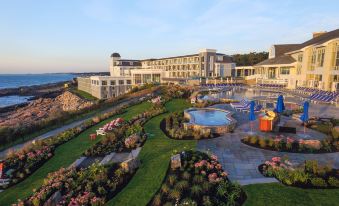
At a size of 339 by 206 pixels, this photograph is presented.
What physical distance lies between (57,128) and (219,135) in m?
14.9

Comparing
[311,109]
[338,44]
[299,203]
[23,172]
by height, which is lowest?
[23,172]

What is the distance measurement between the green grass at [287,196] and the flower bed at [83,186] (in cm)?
487

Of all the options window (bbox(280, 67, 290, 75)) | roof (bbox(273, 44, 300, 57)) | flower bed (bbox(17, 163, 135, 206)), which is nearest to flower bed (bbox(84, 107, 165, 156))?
flower bed (bbox(17, 163, 135, 206))

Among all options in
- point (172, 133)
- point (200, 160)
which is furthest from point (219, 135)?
point (200, 160)

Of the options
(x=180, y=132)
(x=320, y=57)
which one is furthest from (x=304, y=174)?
(x=320, y=57)

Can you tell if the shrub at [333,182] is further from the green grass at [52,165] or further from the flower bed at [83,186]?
the green grass at [52,165]

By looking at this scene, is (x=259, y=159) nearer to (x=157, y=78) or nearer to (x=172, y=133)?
(x=172, y=133)

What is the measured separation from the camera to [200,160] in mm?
9641

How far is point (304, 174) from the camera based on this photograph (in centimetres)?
799

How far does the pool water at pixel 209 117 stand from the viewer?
16.0 metres

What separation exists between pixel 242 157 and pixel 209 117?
799 centimetres

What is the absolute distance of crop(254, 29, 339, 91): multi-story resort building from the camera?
26391mm

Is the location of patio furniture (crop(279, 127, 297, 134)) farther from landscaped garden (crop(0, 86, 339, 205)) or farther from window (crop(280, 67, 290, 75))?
window (crop(280, 67, 290, 75))

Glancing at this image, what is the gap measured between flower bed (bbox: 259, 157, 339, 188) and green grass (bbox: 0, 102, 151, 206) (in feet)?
32.6
